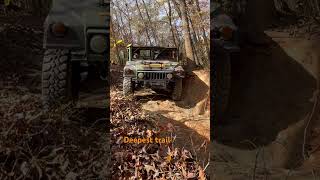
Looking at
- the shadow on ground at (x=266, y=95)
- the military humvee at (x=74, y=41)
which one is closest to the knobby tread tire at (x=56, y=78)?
the military humvee at (x=74, y=41)

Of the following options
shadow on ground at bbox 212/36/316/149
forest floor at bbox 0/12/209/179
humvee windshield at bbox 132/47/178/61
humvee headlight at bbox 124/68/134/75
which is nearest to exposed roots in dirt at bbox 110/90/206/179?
forest floor at bbox 0/12/209/179

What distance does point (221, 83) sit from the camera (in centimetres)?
376

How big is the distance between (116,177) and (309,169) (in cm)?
120

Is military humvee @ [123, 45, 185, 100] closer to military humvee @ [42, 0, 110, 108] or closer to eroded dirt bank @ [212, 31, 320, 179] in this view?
military humvee @ [42, 0, 110, 108]

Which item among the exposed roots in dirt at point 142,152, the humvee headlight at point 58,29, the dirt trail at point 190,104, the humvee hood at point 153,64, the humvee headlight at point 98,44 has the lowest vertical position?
the exposed roots in dirt at point 142,152

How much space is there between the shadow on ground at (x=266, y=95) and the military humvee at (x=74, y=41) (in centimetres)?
87

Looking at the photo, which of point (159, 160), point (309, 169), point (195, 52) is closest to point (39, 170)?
point (159, 160)

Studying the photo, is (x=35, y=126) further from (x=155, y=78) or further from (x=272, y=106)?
(x=272, y=106)

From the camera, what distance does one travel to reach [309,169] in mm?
3814

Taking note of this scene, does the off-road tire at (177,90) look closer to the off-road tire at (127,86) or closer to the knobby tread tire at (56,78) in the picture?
the off-road tire at (127,86)

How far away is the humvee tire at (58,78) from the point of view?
12.1ft

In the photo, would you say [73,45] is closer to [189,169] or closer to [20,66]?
[20,66]

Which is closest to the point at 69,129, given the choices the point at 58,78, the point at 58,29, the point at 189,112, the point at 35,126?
the point at 35,126

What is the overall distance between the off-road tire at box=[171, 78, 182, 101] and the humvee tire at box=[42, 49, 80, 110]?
0.59 meters
